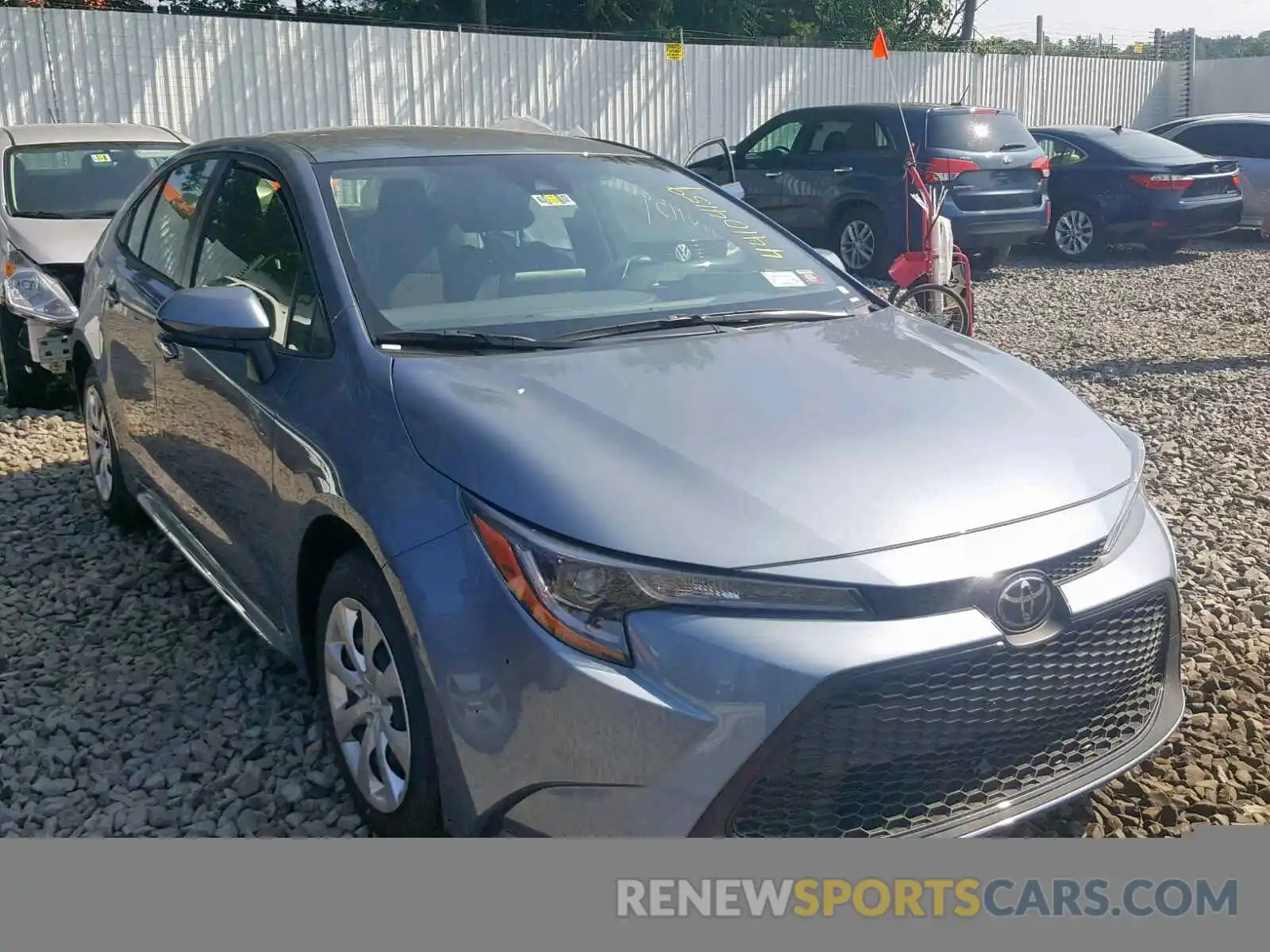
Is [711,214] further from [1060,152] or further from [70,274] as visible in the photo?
[1060,152]

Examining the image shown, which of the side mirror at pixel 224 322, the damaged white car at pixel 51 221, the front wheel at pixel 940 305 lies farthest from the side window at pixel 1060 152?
the side mirror at pixel 224 322

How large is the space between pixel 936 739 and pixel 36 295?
583 centimetres

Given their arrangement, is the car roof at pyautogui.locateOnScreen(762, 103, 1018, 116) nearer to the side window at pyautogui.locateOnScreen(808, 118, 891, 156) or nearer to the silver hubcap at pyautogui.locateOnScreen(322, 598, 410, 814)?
the side window at pyautogui.locateOnScreen(808, 118, 891, 156)

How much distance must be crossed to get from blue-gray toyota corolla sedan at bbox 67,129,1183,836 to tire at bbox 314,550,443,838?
11 millimetres

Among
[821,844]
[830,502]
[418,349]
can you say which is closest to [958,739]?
[821,844]

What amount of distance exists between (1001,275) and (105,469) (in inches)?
Answer: 388

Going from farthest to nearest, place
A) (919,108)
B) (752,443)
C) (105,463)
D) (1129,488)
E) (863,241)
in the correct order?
(863,241) < (919,108) < (105,463) < (1129,488) < (752,443)

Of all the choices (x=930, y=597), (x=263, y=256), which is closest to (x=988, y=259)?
(x=263, y=256)

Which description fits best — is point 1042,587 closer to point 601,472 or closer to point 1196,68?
point 601,472

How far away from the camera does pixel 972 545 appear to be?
2395 mm

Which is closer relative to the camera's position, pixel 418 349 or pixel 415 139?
pixel 418 349

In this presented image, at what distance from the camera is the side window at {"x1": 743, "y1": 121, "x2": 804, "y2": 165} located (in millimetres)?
13312

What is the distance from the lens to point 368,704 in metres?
2.84

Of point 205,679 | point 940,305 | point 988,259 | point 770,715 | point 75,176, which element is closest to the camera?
point 770,715
